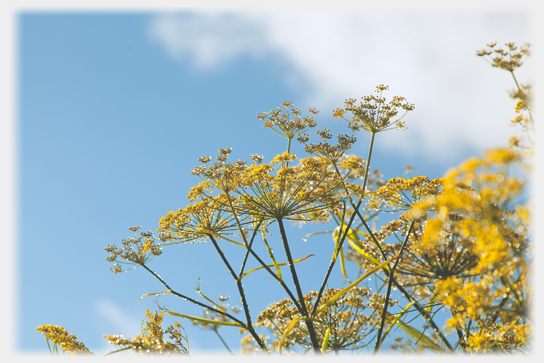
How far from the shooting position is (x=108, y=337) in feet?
18.1

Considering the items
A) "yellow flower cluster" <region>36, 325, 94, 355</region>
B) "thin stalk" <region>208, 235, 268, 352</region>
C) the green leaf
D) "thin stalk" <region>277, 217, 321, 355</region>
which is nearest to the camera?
"thin stalk" <region>277, 217, 321, 355</region>

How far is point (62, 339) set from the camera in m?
6.40

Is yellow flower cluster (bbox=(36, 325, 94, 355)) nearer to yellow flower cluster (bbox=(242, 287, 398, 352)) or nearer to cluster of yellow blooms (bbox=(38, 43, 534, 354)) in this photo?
cluster of yellow blooms (bbox=(38, 43, 534, 354))

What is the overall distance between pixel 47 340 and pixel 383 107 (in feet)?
22.2

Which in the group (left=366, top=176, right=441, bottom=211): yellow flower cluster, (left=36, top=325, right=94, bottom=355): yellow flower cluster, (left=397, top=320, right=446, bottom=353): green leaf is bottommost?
(left=397, top=320, right=446, bottom=353): green leaf

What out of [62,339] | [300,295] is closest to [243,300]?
[300,295]

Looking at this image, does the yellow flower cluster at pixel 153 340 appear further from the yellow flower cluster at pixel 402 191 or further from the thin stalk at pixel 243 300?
the yellow flower cluster at pixel 402 191

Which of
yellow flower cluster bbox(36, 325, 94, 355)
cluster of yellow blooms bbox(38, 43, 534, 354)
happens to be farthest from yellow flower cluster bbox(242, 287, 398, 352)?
yellow flower cluster bbox(36, 325, 94, 355)

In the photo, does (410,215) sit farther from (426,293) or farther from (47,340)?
(47,340)

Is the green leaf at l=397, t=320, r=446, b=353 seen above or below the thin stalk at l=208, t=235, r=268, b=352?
below

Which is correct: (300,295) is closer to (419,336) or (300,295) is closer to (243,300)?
(243,300)

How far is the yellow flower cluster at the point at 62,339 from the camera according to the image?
6.28 m

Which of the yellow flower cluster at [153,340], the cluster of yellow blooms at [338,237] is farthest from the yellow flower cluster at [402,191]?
the yellow flower cluster at [153,340]

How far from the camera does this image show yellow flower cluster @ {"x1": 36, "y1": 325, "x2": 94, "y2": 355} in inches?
247
